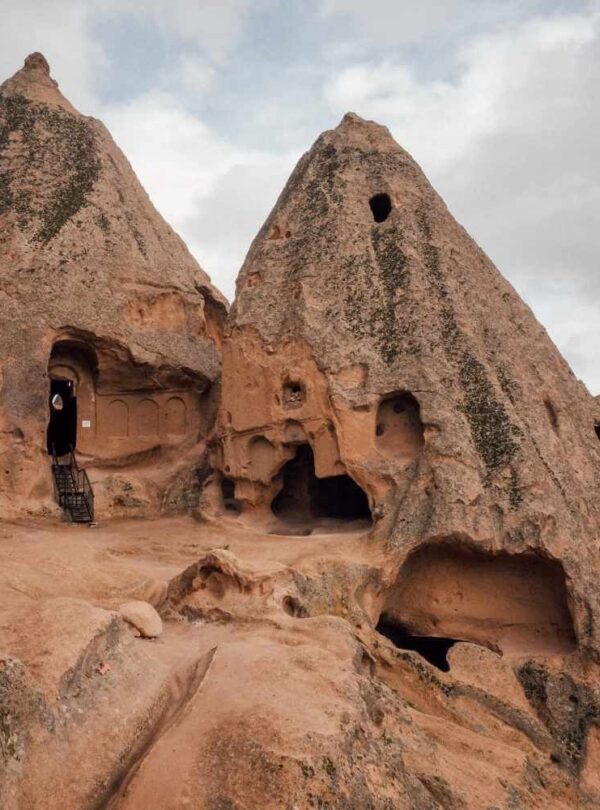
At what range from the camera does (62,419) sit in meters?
16.5

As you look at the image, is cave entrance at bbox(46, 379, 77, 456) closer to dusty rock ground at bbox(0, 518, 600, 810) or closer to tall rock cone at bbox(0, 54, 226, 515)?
tall rock cone at bbox(0, 54, 226, 515)

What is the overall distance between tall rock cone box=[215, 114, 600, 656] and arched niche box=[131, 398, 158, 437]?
260 cm

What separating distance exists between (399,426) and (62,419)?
8.29m

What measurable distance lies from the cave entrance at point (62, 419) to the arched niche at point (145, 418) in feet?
4.61

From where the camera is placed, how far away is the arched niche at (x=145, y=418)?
15.5m

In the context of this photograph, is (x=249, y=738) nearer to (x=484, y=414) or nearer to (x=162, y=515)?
(x=484, y=414)

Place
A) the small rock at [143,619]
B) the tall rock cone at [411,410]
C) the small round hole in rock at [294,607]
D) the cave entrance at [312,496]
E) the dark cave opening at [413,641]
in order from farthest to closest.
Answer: the cave entrance at [312,496] < the dark cave opening at [413,641] < the tall rock cone at [411,410] < the small round hole in rock at [294,607] < the small rock at [143,619]

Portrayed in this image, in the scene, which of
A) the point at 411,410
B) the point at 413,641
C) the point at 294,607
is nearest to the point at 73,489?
the point at 411,410

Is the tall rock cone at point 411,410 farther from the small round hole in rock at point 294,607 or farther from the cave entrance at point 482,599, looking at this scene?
the small round hole in rock at point 294,607

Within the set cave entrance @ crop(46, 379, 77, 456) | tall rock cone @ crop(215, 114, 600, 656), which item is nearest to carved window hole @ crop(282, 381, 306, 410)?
tall rock cone @ crop(215, 114, 600, 656)

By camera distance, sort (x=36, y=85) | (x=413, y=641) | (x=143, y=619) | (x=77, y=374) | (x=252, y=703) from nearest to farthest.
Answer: (x=252, y=703) < (x=143, y=619) < (x=413, y=641) < (x=77, y=374) < (x=36, y=85)

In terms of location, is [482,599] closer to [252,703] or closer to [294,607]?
[294,607]

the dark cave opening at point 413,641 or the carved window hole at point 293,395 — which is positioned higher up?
the carved window hole at point 293,395

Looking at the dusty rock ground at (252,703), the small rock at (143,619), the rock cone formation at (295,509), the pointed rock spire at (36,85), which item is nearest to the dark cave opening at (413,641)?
the rock cone formation at (295,509)
